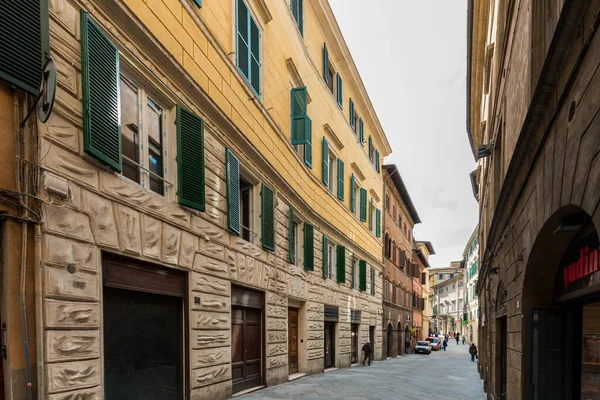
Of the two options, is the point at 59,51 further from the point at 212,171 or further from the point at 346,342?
the point at 346,342

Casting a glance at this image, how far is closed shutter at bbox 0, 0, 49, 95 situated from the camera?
480 cm

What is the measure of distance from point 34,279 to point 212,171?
4692 mm

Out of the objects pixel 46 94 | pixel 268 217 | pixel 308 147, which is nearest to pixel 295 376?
pixel 268 217

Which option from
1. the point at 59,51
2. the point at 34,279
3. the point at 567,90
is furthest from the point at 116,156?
the point at 567,90

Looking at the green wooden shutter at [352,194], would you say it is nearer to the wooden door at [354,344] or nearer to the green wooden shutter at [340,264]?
the green wooden shutter at [340,264]

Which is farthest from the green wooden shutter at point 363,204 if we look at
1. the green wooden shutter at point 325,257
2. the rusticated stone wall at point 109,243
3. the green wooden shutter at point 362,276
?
the rusticated stone wall at point 109,243

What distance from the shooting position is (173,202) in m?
7.97

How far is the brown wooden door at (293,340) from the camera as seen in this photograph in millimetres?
15055

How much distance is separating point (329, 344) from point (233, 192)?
36.6 ft

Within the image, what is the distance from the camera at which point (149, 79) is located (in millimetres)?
7465

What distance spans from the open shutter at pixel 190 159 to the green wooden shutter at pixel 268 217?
3.57 m

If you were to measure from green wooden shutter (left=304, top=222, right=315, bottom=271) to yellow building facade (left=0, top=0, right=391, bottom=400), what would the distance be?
73 mm

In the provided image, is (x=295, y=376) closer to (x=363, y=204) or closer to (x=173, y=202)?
(x=173, y=202)

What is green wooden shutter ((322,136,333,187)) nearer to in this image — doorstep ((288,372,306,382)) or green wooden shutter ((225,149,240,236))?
doorstep ((288,372,306,382))
